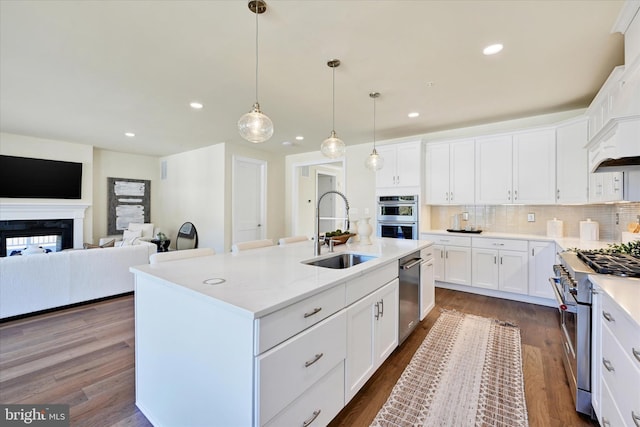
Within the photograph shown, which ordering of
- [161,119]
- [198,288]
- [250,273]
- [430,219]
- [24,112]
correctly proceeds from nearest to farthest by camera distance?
[198,288]
[250,273]
[24,112]
[161,119]
[430,219]

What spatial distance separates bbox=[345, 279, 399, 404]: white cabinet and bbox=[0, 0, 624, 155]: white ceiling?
6.29ft

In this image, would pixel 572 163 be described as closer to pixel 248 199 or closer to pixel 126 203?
pixel 248 199

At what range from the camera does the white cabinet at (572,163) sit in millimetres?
3260

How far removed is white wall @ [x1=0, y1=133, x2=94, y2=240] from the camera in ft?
15.9

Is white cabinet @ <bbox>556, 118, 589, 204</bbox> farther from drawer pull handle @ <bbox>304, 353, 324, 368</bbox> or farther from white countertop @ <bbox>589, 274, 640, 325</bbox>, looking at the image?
drawer pull handle @ <bbox>304, 353, 324, 368</bbox>

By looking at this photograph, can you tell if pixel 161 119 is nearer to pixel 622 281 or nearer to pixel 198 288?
pixel 198 288

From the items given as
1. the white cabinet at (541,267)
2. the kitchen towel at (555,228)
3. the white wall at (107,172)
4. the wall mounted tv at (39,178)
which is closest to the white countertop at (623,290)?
the white cabinet at (541,267)

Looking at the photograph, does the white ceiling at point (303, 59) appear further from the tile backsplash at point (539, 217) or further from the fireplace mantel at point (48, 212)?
the fireplace mantel at point (48, 212)

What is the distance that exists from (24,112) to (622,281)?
6.34 metres

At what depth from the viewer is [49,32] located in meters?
2.00

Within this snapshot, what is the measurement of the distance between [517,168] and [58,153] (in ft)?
26.1

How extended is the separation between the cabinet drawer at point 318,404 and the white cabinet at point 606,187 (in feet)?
9.68

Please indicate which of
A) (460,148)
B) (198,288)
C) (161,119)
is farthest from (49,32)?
(460,148)

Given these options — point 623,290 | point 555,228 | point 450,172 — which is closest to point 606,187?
point 555,228
